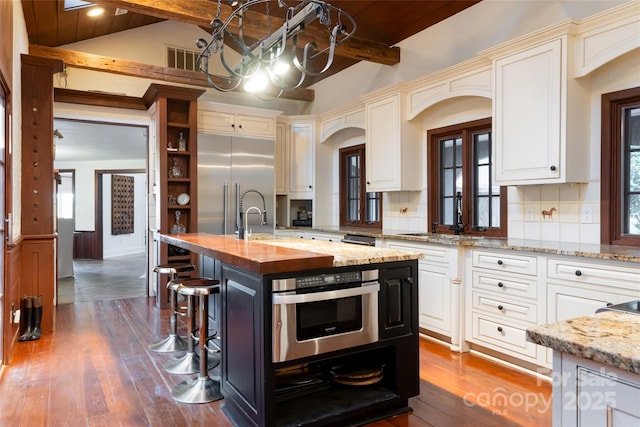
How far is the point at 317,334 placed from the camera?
2086 mm

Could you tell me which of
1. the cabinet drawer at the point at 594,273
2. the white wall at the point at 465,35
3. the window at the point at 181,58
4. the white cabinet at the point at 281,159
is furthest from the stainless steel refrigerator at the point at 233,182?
the cabinet drawer at the point at 594,273

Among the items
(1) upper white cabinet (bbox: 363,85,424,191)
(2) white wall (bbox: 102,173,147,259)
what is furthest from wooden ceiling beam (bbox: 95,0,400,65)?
(2) white wall (bbox: 102,173,147,259)

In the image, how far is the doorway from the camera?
7.38m

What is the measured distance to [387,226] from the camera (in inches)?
199

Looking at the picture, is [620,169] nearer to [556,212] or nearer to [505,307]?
[556,212]

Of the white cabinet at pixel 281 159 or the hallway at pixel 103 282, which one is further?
the white cabinet at pixel 281 159

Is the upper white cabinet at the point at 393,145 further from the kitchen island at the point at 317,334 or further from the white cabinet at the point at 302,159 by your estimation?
the kitchen island at the point at 317,334

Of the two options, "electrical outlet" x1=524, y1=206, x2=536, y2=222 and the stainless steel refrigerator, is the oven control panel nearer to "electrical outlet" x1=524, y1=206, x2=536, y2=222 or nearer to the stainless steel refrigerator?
"electrical outlet" x1=524, y1=206, x2=536, y2=222

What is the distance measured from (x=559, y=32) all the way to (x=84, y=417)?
390 cm

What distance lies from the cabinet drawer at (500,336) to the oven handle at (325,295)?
137 centimetres

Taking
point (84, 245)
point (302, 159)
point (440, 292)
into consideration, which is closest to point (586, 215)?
point (440, 292)

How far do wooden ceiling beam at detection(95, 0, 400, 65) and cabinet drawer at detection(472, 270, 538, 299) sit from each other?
103 inches

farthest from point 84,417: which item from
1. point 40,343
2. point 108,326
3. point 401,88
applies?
point 401,88

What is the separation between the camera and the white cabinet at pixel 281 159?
6.04m
